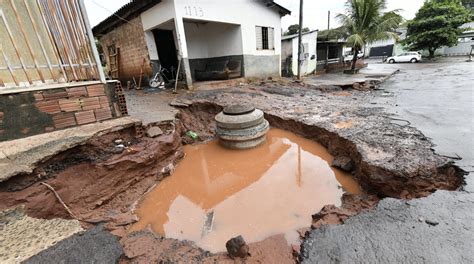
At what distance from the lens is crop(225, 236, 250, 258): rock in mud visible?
6.39 feet

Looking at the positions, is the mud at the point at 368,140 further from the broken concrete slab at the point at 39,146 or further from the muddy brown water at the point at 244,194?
the broken concrete slab at the point at 39,146

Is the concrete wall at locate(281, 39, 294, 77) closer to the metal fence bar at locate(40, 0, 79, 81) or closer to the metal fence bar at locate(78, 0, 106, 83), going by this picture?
the metal fence bar at locate(78, 0, 106, 83)

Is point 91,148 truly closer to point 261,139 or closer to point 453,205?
point 261,139

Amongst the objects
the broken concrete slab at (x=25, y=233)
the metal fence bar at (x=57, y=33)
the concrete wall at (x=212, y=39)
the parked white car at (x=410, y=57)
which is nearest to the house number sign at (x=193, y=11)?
the concrete wall at (x=212, y=39)

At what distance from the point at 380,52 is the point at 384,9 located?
1010 inches

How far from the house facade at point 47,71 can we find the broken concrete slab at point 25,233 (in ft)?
4.19

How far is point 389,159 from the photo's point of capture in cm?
300

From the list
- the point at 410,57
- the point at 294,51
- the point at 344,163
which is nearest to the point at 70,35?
the point at 344,163

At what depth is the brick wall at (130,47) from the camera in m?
9.21

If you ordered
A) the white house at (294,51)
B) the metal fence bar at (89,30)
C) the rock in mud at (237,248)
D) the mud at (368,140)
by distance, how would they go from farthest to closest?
the white house at (294,51)
the metal fence bar at (89,30)
the mud at (368,140)
the rock in mud at (237,248)

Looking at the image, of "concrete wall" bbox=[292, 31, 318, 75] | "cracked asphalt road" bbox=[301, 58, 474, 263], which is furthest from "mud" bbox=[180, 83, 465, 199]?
"concrete wall" bbox=[292, 31, 318, 75]

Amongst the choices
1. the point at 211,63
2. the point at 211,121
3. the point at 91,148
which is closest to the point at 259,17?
the point at 211,63

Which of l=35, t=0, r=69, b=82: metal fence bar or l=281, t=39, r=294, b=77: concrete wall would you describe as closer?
l=35, t=0, r=69, b=82: metal fence bar

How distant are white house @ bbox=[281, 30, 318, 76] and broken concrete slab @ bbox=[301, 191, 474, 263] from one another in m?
12.8
